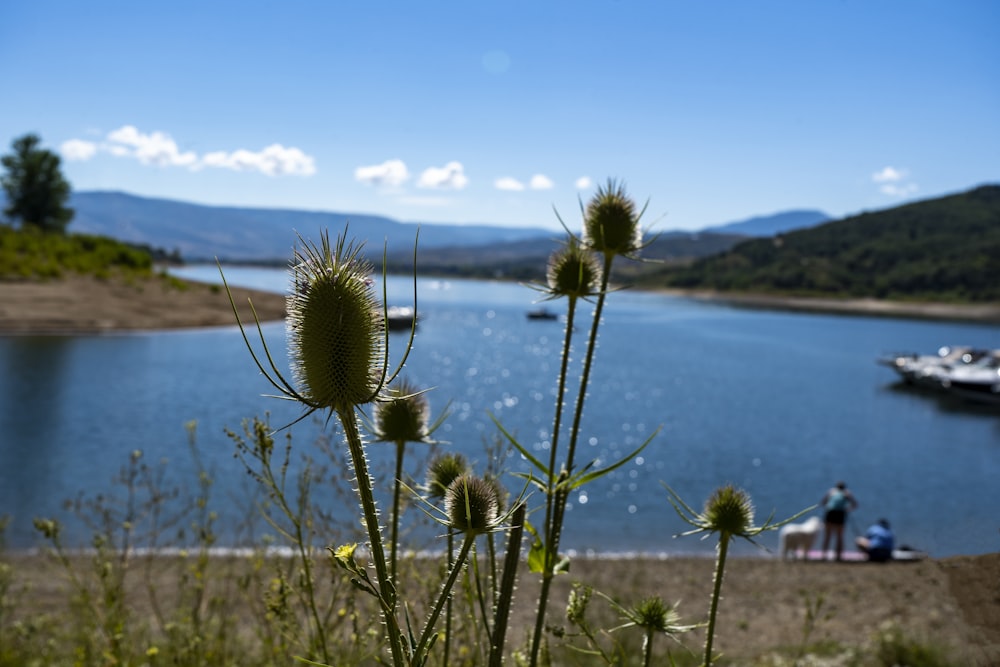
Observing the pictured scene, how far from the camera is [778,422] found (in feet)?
105

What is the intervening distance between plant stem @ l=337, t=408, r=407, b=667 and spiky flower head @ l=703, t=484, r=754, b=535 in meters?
1.20

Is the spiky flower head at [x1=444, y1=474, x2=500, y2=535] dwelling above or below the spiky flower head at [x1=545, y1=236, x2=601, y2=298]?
below

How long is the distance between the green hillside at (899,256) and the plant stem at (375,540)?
107m

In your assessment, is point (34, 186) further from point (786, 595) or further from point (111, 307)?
point (786, 595)

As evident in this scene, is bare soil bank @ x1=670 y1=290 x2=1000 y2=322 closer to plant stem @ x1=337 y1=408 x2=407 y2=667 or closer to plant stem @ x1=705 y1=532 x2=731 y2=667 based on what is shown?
plant stem @ x1=705 y1=532 x2=731 y2=667

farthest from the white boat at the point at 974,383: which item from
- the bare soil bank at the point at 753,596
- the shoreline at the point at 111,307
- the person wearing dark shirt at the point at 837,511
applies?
the shoreline at the point at 111,307

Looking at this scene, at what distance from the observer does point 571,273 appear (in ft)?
7.79

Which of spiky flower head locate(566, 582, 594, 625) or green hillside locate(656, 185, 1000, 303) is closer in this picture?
spiky flower head locate(566, 582, 594, 625)

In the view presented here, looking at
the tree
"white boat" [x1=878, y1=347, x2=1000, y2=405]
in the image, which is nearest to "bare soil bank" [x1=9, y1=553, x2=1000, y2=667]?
"white boat" [x1=878, y1=347, x2=1000, y2=405]

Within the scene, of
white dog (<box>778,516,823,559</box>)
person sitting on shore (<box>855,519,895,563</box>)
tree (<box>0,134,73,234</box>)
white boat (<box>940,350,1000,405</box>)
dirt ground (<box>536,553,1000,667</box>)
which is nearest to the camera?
dirt ground (<box>536,553,1000,667</box>)

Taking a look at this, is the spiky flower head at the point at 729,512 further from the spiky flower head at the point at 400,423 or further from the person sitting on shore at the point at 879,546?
the person sitting on shore at the point at 879,546

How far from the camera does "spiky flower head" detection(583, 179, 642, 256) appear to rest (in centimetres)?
241

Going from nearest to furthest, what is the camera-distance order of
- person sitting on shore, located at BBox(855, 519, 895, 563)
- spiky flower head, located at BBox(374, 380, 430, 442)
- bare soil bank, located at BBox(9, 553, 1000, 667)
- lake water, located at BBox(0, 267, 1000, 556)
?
1. spiky flower head, located at BBox(374, 380, 430, 442)
2. bare soil bank, located at BBox(9, 553, 1000, 667)
3. person sitting on shore, located at BBox(855, 519, 895, 563)
4. lake water, located at BBox(0, 267, 1000, 556)

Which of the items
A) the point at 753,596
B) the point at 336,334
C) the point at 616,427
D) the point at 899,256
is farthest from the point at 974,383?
the point at 899,256
